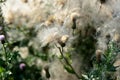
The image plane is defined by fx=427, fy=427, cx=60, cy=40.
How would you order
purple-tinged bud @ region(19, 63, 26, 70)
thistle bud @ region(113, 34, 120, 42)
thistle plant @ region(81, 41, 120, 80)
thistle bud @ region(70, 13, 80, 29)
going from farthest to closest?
purple-tinged bud @ region(19, 63, 26, 70), thistle bud @ region(70, 13, 80, 29), thistle bud @ region(113, 34, 120, 42), thistle plant @ region(81, 41, 120, 80)

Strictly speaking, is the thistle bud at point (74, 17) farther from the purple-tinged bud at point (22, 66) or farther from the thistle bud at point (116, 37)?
the purple-tinged bud at point (22, 66)

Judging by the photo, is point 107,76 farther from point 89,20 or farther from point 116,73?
point 89,20

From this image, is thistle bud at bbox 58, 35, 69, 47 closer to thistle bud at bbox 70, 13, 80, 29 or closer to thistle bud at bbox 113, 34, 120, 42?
thistle bud at bbox 70, 13, 80, 29

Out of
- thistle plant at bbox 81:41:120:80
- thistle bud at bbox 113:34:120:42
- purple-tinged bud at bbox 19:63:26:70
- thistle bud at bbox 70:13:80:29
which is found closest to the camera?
thistle plant at bbox 81:41:120:80

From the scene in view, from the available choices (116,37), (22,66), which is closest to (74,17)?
(116,37)

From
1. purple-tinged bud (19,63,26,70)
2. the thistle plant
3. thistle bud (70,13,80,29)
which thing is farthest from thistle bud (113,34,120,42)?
purple-tinged bud (19,63,26,70)

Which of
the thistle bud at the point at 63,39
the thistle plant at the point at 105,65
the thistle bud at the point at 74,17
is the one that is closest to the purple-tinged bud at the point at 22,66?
the thistle bud at the point at 63,39


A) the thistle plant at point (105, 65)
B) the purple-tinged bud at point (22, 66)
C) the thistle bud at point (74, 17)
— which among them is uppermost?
the thistle bud at point (74, 17)

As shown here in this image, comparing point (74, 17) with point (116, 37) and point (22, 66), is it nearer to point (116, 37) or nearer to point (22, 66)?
point (116, 37)

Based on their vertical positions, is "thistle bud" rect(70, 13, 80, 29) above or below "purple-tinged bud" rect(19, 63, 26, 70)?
above

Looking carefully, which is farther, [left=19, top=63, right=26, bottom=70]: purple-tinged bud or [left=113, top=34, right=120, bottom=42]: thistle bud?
[left=19, top=63, right=26, bottom=70]: purple-tinged bud

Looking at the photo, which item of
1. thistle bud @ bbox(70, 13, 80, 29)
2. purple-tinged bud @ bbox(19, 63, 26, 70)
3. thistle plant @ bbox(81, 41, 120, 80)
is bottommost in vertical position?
purple-tinged bud @ bbox(19, 63, 26, 70)

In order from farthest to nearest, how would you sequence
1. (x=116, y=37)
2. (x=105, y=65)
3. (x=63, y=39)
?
(x=63, y=39) → (x=116, y=37) → (x=105, y=65)

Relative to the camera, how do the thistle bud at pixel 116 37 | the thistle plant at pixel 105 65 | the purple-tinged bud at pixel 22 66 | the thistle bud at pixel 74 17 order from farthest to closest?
the purple-tinged bud at pixel 22 66, the thistle bud at pixel 74 17, the thistle bud at pixel 116 37, the thistle plant at pixel 105 65
